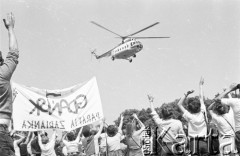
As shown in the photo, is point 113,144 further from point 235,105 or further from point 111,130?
point 235,105

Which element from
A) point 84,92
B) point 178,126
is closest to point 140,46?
point 84,92

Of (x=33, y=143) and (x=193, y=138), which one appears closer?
(x=193, y=138)

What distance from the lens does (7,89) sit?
177 inches

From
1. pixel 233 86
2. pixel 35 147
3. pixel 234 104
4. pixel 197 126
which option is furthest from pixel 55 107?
pixel 233 86

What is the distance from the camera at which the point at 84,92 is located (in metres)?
13.6

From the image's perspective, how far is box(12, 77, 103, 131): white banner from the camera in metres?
12.5

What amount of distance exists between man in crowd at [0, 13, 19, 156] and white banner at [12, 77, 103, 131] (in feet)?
26.1

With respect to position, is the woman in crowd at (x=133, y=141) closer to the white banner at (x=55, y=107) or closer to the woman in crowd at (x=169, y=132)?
the woman in crowd at (x=169, y=132)

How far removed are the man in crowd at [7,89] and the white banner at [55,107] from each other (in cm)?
795

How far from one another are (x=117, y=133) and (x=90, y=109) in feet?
6.77

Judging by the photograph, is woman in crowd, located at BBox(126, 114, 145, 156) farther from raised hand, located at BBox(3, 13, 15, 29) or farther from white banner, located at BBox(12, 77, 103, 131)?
raised hand, located at BBox(3, 13, 15, 29)

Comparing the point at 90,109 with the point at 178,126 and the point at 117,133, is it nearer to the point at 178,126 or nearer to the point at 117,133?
the point at 117,133

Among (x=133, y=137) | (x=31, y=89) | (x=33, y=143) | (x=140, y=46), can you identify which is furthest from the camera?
(x=140, y=46)

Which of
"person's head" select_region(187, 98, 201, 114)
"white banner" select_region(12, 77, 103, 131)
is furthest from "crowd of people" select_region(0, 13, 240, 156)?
"white banner" select_region(12, 77, 103, 131)
